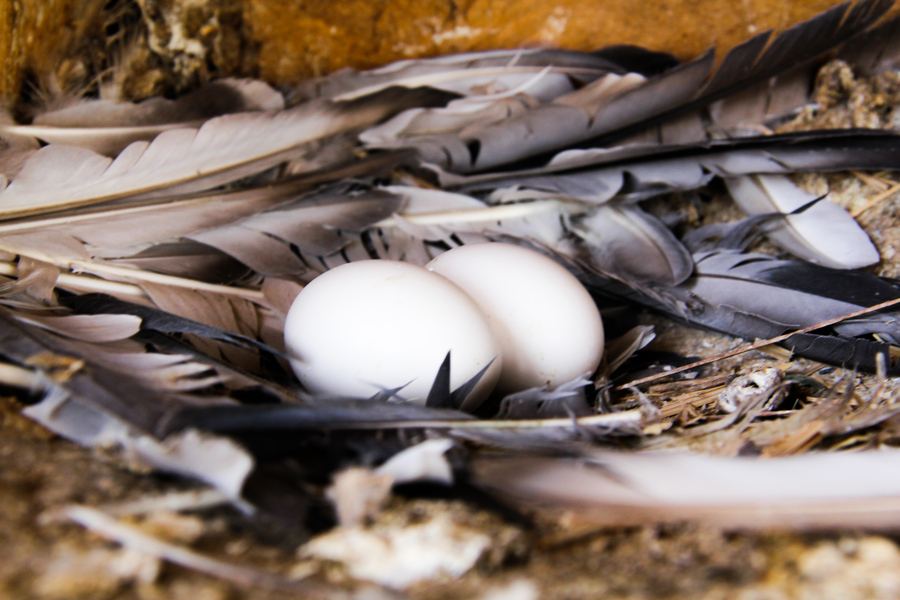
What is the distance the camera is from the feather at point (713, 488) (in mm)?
653

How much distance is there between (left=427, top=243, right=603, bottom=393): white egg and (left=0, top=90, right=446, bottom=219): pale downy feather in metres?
0.45

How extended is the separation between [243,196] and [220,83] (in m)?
0.37

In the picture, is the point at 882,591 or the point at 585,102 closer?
the point at 882,591

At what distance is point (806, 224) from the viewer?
4.42 ft

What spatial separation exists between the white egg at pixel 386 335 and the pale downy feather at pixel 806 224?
2.08 ft

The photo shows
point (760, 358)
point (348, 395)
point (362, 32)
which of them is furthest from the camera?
point (362, 32)

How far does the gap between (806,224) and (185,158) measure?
1.06 meters

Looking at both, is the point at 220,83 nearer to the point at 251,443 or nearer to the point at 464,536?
the point at 251,443

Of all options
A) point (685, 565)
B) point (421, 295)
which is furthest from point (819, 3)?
point (685, 565)

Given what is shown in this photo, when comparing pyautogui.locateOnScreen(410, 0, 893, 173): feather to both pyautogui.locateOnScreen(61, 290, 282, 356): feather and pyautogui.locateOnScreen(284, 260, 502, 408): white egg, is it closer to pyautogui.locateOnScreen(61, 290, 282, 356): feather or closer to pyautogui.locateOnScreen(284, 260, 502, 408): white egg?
pyautogui.locateOnScreen(284, 260, 502, 408): white egg

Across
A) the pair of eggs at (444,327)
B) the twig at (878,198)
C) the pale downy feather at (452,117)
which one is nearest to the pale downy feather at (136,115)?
the pale downy feather at (452,117)

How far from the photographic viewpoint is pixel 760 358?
3.93 ft

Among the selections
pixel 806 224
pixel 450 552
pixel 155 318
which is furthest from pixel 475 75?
pixel 450 552

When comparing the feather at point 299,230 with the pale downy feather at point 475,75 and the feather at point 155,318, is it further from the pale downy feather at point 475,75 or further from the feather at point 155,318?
the pale downy feather at point 475,75
